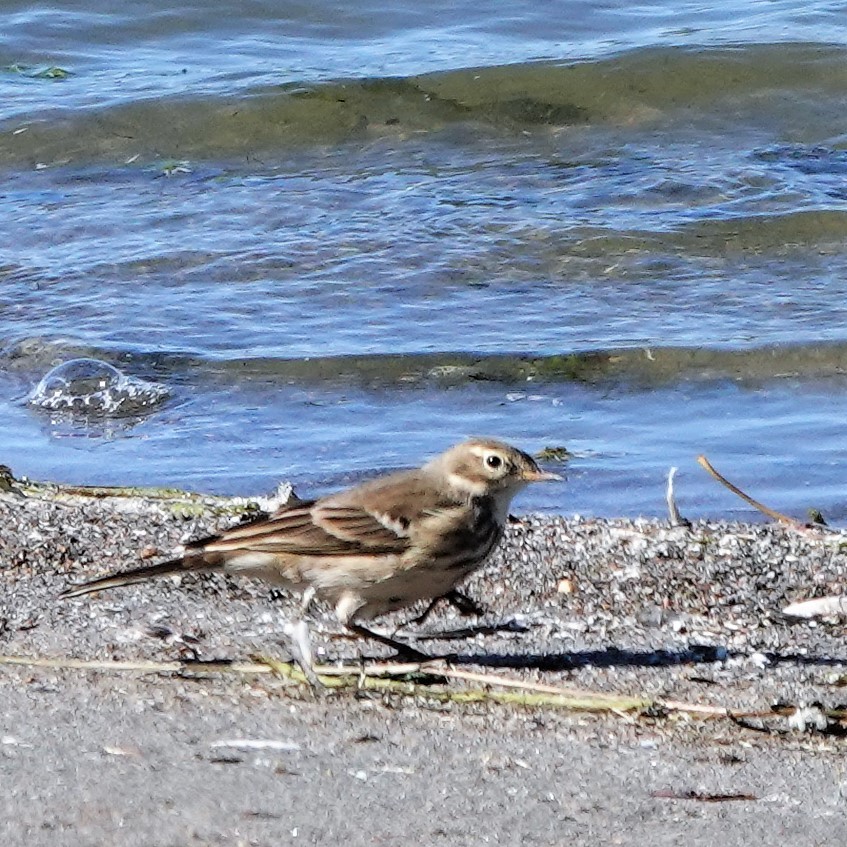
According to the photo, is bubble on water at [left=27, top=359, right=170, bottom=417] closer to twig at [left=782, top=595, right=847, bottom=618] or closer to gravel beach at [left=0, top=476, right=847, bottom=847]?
gravel beach at [left=0, top=476, right=847, bottom=847]

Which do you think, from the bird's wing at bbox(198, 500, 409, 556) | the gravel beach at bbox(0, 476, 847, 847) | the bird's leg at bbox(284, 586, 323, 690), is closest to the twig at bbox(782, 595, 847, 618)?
the gravel beach at bbox(0, 476, 847, 847)

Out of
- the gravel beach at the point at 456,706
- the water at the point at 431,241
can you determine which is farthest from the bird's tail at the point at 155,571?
the water at the point at 431,241

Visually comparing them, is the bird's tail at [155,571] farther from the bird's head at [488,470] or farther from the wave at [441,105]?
the wave at [441,105]

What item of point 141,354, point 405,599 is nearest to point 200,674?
point 405,599

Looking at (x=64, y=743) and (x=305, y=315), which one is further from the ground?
(x=64, y=743)

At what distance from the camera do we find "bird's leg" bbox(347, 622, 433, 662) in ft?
17.5

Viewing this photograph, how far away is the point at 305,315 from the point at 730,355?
9.05ft

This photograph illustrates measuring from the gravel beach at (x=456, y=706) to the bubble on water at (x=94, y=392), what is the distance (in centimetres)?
280

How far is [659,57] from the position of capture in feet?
55.2

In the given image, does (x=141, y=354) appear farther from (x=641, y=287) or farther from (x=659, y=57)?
(x=659, y=57)

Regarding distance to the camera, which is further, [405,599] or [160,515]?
[160,515]

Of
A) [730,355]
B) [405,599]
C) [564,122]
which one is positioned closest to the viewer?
[405,599]

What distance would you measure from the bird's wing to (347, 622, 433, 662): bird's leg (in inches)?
10.7

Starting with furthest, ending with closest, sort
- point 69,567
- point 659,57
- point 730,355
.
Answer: point 659,57, point 730,355, point 69,567
